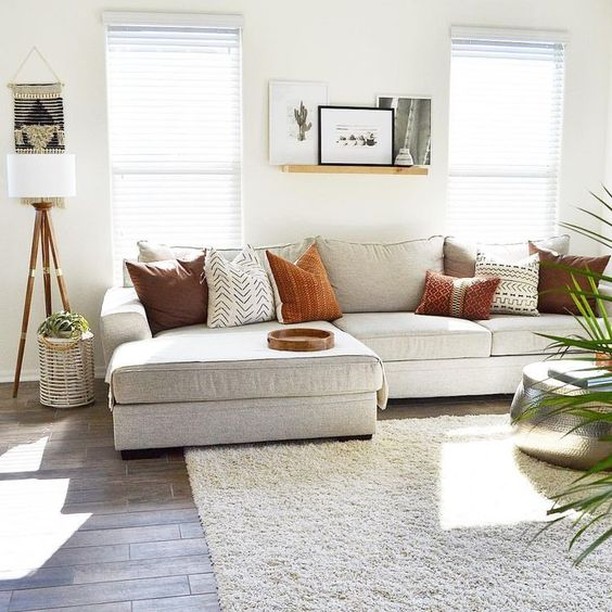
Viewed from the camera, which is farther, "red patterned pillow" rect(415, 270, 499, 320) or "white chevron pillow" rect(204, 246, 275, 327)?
"red patterned pillow" rect(415, 270, 499, 320)

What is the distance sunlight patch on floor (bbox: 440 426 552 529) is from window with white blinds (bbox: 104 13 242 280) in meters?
2.23

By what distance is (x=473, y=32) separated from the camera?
5383 mm

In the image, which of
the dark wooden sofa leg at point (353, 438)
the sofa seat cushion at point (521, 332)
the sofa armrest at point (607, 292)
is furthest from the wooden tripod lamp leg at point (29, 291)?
the sofa armrest at point (607, 292)

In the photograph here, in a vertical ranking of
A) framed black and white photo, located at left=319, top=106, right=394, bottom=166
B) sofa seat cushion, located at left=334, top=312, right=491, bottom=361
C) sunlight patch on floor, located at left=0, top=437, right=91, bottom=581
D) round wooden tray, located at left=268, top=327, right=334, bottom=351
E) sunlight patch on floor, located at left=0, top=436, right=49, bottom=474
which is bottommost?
sunlight patch on floor, located at left=0, top=436, right=49, bottom=474

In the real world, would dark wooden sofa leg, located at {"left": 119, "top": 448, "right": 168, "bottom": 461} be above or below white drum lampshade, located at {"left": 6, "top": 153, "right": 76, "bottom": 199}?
below

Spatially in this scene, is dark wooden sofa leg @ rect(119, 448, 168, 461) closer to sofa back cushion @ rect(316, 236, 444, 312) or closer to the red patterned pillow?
sofa back cushion @ rect(316, 236, 444, 312)

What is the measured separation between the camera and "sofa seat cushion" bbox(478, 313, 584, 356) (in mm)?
4641

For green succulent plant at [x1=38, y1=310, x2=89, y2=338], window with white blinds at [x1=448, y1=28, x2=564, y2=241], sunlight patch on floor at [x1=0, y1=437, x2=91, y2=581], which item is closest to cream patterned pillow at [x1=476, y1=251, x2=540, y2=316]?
window with white blinds at [x1=448, y1=28, x2=564, y2=241]

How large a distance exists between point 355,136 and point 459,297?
1.27 m

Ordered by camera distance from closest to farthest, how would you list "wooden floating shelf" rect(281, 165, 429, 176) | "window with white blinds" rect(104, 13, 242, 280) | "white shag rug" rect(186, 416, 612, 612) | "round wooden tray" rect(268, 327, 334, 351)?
"white shag rug" rect(186, 416, 612, 612)
"round wooden tray" rect(268, 327, 334, 351)
"window with white blinds" rect(104, 13, 242, 280)
"wooden floating shelf" rect(281, 165, 429, 176)

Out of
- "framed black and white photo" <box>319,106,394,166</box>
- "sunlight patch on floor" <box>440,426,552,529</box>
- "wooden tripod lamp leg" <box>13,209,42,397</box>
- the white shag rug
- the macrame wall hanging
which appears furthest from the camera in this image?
"framed black and white photo" <box>319,106,394,166</box>

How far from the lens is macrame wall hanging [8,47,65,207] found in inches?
194

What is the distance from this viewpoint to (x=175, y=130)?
204 inches

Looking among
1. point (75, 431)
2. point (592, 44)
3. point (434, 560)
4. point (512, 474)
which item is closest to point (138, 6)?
point (75, 431)
